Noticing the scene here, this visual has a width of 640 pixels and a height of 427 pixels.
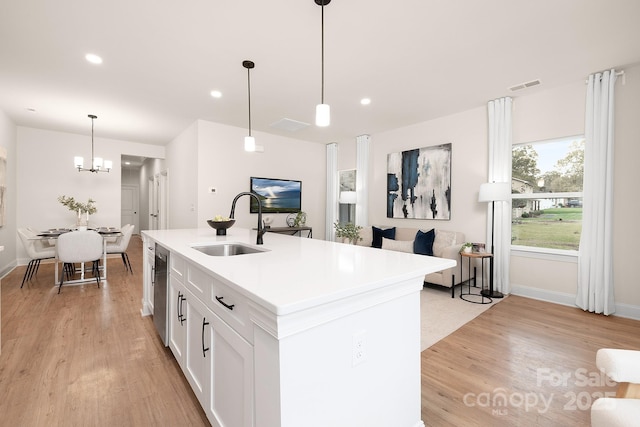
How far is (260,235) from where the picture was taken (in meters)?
2.29

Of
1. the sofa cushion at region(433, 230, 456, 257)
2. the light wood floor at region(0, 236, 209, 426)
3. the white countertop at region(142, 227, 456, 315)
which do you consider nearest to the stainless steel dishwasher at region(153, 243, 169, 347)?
the light wood floor at region(0, 236, 209, 426)

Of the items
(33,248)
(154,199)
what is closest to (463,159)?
(33,248)

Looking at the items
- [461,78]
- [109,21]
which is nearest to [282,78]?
[109,21]

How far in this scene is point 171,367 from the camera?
7.00 ft

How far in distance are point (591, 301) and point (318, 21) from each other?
408 centimetres

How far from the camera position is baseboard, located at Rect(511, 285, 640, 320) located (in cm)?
312

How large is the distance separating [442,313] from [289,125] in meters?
3.84

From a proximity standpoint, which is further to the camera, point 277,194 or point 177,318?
point 277,194

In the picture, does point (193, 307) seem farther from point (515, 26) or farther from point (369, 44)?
point (515, 26)

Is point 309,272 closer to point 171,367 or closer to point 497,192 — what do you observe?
point 171,367

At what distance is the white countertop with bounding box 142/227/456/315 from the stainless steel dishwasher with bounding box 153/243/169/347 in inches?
16.7

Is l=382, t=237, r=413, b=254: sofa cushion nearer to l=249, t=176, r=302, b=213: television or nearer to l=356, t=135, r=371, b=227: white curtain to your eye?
l=356, t=135, r=371, b=227: white curtain

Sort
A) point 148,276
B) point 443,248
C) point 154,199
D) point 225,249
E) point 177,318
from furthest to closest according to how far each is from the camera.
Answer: point 154,199 → point 443,248 → point 148,276 → point 225,249 → point 177,318

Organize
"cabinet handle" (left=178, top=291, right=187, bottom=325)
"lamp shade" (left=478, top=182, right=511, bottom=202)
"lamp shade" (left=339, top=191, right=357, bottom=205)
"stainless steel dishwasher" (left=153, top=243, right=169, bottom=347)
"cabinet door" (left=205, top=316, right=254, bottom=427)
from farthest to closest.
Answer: "lamp shade" (left=339, top=191, right=357, bottom=205), "lamp shade" (left=478, top=182, right=511, bottom=202), "stainless steel dishwasher" (left=153, top=243, right=169, bottom=347), "cabinet handle" (left=178, top=291, right=187, bottom=325), "cabinet door" (left=205, top=316, right=254, bottom=427)
